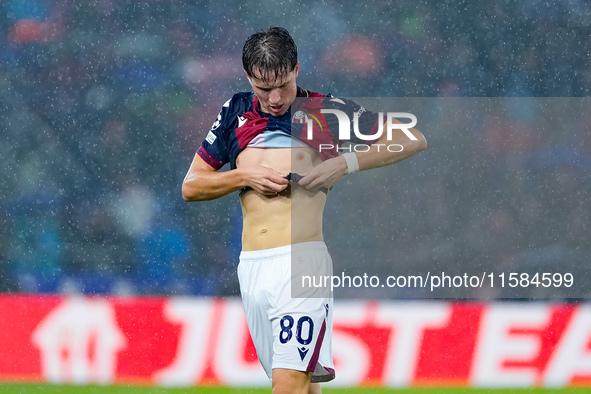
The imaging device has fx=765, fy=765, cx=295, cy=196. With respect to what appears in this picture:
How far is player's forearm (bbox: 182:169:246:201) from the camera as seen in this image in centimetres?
311

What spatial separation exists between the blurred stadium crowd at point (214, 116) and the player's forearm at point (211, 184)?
3.01m

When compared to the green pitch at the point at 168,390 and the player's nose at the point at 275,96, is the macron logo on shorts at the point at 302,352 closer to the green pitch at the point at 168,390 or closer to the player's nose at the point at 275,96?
the player's nose at the point at 275,96

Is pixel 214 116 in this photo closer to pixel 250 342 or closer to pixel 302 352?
pixel 250 342

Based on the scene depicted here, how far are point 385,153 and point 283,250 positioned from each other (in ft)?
1.91

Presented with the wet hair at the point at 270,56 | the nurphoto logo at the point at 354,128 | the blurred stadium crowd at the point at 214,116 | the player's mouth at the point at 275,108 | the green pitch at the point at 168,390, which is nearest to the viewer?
the wet hair at the point at 270,56

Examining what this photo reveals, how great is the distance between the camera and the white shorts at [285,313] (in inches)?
120

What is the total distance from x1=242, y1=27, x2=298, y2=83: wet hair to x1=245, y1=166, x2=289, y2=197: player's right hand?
0.36 metres

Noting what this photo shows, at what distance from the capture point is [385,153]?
3.17 meters

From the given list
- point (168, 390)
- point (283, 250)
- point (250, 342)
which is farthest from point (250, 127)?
point (168, 390)

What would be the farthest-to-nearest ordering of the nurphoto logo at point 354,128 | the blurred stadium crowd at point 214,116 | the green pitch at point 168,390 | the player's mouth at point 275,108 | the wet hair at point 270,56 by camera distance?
1. the blurred stadium crowd at point 214,116
2. the green pitch at point 168,390
3. the nurphoto logo at point 354,128
4. the player's mouth at point 275,108
5. the wet hair at point 270,56

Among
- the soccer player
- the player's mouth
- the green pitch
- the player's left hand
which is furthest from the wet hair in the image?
the green pitch

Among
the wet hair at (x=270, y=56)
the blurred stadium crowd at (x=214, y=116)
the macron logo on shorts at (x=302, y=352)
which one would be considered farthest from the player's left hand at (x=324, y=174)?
the blurred stadium crowd at (x=214, y=116)

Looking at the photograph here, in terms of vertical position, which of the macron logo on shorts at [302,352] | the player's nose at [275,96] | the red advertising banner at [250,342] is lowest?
the red advertising banner at [250,342]

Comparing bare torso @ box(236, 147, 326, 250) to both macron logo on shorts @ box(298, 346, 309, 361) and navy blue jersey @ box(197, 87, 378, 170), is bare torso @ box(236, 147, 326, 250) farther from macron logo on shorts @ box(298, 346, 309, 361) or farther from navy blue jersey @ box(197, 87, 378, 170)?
macron logo on shorts @ box(298, 346, 309, 361)
